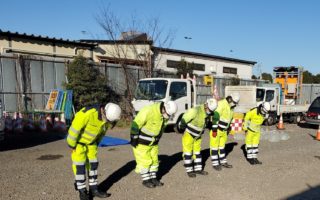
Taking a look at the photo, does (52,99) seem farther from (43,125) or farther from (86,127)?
(86,127)

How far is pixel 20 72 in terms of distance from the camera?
12.4 metres

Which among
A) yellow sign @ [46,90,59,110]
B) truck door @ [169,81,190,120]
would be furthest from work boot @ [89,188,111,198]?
yellow sign @ [46,90,59,110]

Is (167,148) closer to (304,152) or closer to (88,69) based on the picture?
(304,152)

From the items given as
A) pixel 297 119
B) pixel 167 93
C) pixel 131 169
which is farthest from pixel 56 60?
pixel 297 119

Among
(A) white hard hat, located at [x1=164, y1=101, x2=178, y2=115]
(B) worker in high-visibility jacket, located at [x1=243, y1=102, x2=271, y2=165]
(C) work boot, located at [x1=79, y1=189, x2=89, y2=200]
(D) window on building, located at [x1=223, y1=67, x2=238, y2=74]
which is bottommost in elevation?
(C) work boot, located at [x1=79, y1=189, x2=89, y2=200]

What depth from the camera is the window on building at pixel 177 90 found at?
1209 centimetres

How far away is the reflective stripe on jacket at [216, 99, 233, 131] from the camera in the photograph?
712cm

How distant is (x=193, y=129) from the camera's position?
625 cm

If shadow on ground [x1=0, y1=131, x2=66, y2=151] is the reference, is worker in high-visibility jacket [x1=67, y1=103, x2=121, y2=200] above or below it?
above

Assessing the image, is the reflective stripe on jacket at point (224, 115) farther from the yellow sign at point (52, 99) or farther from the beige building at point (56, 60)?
the beige building at point (56, 60)

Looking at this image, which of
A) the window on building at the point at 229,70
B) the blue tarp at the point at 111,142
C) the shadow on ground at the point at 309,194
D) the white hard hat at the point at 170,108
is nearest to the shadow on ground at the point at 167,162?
the white hard hat at the point at 170,108

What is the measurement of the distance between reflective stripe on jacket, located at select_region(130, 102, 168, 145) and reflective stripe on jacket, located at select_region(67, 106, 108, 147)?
2.45 feet

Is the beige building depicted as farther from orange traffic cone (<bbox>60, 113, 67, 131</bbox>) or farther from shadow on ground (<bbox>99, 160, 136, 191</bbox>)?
shadow on ground (<bbox>99, 160, 136, 191</bbox>)

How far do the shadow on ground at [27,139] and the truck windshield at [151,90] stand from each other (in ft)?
11.5
